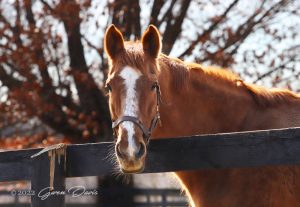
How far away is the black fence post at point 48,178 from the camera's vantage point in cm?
391

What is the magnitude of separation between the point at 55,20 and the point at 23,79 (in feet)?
4.46

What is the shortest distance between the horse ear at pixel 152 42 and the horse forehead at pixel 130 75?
298 mm

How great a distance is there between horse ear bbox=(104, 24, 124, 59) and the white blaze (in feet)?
1.01

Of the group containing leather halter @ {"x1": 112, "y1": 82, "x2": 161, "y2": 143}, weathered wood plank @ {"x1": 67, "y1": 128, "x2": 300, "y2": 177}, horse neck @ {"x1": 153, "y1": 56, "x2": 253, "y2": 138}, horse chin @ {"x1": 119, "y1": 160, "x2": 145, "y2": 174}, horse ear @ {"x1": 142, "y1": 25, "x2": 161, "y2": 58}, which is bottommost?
horse chin @ {"x1": 119, "y1": 160, "x2": 145, "y2": 174}

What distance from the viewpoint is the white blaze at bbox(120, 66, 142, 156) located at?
362 cm

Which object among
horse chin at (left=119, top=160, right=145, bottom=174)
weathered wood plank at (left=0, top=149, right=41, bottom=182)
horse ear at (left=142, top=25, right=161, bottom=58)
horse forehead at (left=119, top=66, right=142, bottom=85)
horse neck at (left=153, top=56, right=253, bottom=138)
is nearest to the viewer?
horse chin at (left=119, top=160, right=145, bottom=174)

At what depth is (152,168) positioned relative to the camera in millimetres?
4051

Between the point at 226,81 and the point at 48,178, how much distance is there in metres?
1.78

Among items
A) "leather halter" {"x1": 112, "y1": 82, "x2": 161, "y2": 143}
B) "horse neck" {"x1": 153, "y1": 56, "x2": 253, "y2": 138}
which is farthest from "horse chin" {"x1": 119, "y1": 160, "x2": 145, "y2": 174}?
"horse neck" {"x1": 153, "y1": 56, "x2": 253, "y2": 138}

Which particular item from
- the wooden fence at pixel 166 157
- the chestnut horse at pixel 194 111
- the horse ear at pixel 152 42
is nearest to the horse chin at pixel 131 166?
the chestnut horse at pixel 194 111

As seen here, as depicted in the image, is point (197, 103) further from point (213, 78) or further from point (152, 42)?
point (152, 42)

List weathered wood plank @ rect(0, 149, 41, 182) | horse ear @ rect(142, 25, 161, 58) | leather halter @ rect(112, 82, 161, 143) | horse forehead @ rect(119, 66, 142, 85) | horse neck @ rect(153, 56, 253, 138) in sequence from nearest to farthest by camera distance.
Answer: leather halter @ rect(112, 82, 161, 143)
horse forehead @ rect(119, 66, 142, 85)
weathered wood plank @ rect(0, 149, 41, 182)
horse ear @ rect(142, 25, 161, 58)
horse neck @ rect(153, 56, 253, 138)

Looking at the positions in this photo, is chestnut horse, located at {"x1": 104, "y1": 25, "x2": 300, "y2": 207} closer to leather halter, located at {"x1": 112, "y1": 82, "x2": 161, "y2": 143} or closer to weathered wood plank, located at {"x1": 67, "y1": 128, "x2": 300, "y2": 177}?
leather halter, located at {"x1": 112, "y1": 82, "x2": 161, "y2": 143}

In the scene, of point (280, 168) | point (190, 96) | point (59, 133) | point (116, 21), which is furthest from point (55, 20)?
point (280, 168)
